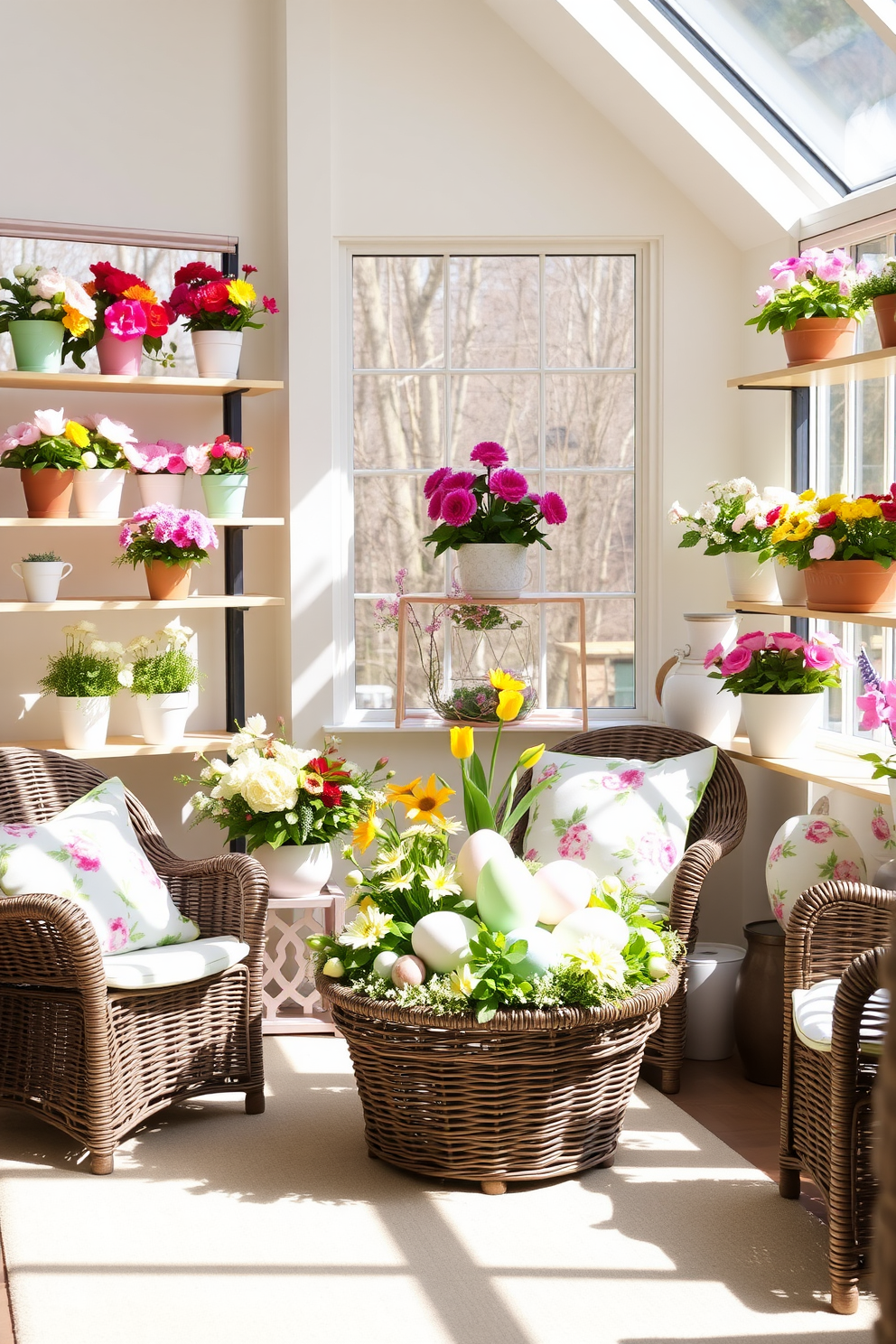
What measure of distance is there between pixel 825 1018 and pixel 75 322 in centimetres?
267

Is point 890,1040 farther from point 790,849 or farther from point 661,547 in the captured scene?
point 661,547

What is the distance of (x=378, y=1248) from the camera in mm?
2516

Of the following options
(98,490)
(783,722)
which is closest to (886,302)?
(783,722)

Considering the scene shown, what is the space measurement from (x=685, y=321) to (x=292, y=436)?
1310 mm

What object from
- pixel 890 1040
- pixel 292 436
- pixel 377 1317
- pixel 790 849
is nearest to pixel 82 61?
pixel 292 436

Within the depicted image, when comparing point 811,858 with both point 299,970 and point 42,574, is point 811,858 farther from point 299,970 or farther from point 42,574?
point 42,574

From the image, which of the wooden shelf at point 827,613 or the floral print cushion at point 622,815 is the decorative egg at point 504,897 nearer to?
the floral print cushion at point 622,815

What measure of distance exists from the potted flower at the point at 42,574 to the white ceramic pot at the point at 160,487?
0.32 m

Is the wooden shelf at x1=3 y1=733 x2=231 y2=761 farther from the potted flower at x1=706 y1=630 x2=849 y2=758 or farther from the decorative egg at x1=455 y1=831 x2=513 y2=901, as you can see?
the potted flower at x1=706 y1=630 x2=849 y2=758

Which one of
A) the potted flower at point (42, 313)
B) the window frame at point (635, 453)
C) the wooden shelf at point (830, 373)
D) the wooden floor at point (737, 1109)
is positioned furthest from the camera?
the window frame at point (635, 453)

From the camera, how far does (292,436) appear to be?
4121mm

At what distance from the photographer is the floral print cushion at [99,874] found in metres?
3.00

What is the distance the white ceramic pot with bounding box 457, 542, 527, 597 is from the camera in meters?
3.94

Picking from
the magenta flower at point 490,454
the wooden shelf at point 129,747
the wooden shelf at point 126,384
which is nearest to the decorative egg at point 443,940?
the wooden shelf at point 129,747
